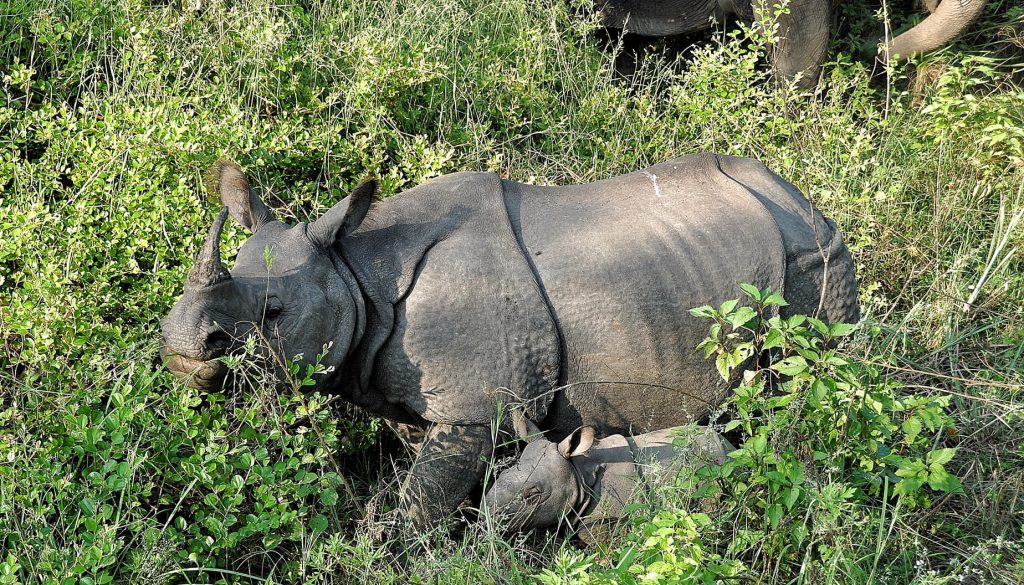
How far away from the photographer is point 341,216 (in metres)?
4.11

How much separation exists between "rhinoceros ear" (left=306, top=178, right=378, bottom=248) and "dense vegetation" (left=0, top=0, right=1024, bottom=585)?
604mm

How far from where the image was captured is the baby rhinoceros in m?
3.97

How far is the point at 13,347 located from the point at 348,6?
311cm

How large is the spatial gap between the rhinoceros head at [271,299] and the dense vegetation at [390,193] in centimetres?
20

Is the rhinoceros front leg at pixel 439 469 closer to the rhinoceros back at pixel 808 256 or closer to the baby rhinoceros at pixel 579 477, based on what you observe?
the baby rhinoceros at pixel 579 477

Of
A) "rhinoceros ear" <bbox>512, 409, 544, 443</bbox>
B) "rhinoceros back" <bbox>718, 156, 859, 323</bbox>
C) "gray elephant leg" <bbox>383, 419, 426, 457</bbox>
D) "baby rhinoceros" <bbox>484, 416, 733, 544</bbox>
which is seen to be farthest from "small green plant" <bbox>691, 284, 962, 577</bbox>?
"gray elephant leg" <bbox>383, 419, 426, 457</bbox>

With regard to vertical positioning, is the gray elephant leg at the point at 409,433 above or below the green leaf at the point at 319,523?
above

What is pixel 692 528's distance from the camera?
3336 mm

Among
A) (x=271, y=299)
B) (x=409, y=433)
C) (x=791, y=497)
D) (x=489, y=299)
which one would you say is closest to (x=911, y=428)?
(x=791, y=497)

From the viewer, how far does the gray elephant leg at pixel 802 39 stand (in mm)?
7035

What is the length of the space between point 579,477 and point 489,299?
28.7 inches

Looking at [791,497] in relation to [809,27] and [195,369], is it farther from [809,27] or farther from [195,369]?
[809,27]

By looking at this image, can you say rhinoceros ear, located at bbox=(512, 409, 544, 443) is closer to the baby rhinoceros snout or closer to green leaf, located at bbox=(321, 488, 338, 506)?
green leaf, located at bbox=(321, 488, 338, 506)

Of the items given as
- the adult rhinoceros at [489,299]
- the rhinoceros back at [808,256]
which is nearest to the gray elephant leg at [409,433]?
the adult rhinoceros at [489,299]
